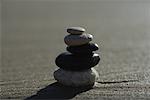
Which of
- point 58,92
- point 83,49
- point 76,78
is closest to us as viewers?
point 58,92

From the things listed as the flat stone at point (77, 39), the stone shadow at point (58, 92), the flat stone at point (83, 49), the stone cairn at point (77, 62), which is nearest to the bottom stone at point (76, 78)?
the stone cairn at point (77, 62)

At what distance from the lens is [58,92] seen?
843 cm

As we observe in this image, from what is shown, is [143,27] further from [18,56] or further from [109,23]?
[18,56]

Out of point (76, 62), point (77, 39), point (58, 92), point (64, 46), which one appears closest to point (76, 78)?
point (76, 62)

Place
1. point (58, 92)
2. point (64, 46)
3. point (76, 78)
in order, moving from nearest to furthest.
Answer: point (58, 92) → point (76, 78) → point (64, 46)

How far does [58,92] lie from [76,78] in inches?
19.0

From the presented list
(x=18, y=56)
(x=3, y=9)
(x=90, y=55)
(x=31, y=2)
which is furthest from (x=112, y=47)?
(x=31, y=2)

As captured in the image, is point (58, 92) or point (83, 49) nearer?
point (58, 92)

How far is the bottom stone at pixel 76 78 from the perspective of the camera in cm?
859

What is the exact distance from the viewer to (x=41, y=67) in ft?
37.4

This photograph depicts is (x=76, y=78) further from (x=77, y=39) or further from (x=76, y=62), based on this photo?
(x=77, y=39)

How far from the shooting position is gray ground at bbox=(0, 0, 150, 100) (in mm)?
8664

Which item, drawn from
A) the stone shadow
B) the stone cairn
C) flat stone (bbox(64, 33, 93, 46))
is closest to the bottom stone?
the stone cairn

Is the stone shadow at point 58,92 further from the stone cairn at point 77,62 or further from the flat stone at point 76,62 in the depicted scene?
the flat stone at point 76,62
